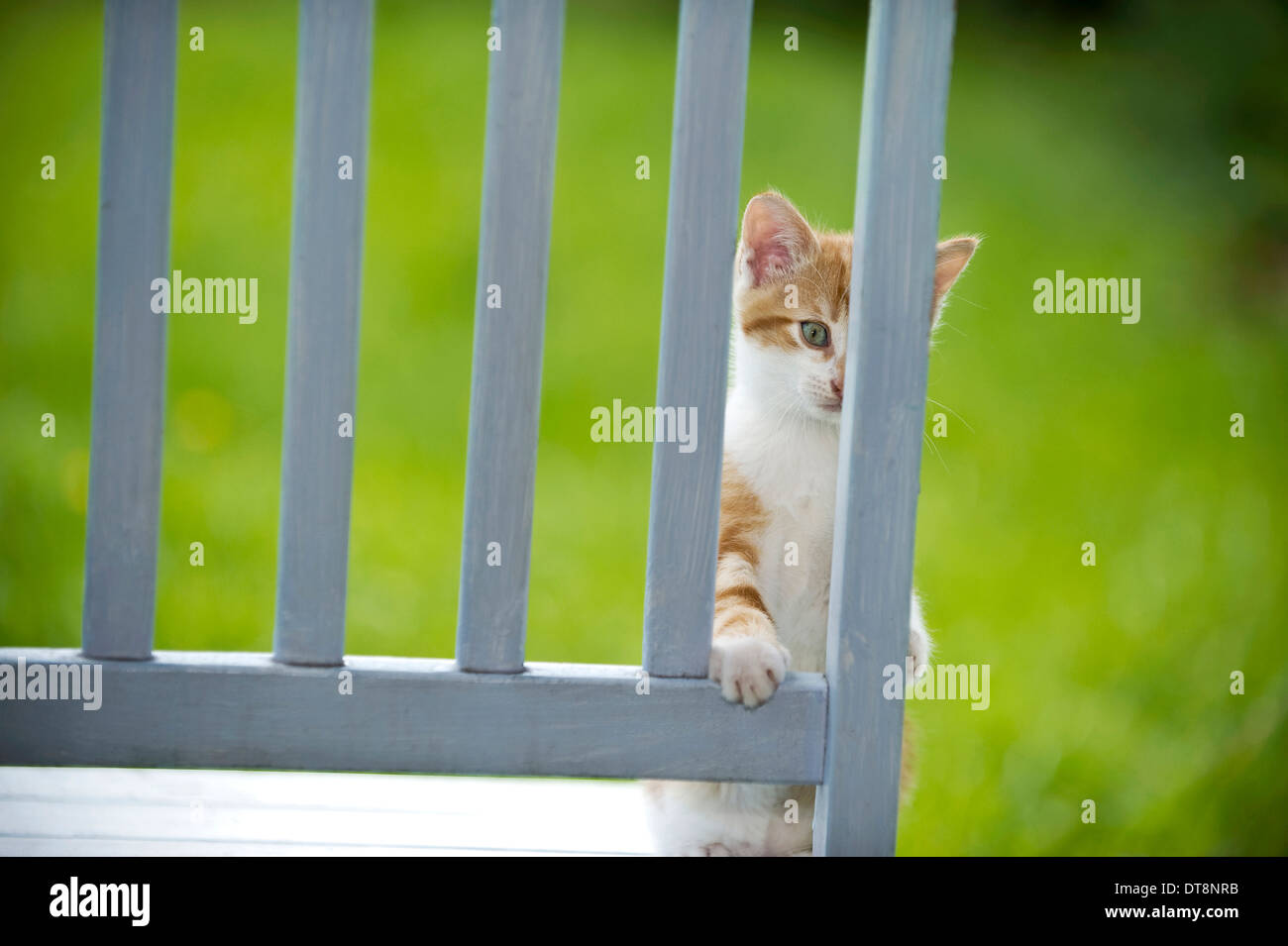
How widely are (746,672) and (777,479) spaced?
0.39 meters

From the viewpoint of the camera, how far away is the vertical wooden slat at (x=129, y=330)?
0.93 meters

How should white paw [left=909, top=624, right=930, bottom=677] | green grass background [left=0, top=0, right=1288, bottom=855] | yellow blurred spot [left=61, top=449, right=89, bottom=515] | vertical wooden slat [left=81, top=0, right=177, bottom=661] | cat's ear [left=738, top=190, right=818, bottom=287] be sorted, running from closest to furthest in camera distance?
1. vertical wooden slat [left=81, top=0, right=177, bottom=661]
2. white paw [left=909, top=624, right=930, bottom=677]
3. cat's ear [left=738, top=190, right=818, bottom=287]
4. green grass background [left=0, top=0, right=1288, bottom=855]
5. yellow blurred spot [left=61, top=449, right=89, bottom=515]

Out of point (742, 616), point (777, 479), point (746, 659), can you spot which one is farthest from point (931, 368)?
Result: point (746, 659)

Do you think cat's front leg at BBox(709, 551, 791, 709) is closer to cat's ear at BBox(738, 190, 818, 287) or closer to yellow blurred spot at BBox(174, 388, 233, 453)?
cat's ear at BBox(738, 190, 818, 287)

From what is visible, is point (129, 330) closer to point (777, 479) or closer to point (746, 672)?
point (746, 672)

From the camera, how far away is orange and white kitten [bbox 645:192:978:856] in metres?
1.27

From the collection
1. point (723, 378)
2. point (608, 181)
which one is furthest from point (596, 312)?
point (723, 378)

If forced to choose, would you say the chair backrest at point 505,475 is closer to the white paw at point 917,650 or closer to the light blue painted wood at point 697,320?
the light blue painted wood at point 697,320

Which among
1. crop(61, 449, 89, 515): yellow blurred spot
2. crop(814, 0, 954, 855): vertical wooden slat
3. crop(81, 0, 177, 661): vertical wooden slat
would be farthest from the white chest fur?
crop(61, 449, 89, 515): yellow blurred spot

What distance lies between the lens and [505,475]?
0.97 meters

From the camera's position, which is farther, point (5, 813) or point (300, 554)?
point (5, 813)

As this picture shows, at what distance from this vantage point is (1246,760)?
2.10 m
